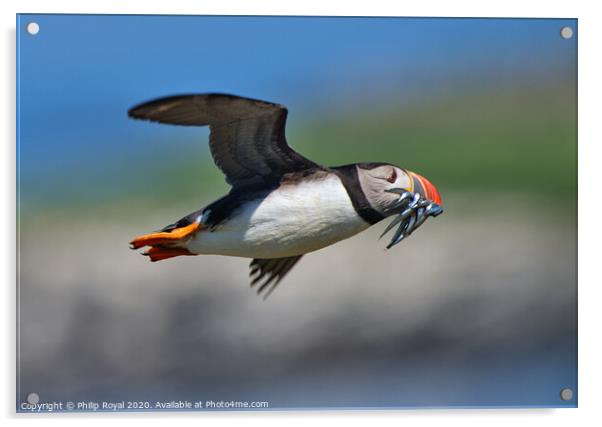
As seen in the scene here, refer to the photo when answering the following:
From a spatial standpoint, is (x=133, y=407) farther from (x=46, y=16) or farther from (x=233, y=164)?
(x=46, y=16)

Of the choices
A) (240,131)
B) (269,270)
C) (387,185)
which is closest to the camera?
(240,131)

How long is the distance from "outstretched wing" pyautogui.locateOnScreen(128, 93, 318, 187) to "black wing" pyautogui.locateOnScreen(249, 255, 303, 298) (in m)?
0.36

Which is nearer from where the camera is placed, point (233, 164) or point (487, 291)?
point (233, 164)

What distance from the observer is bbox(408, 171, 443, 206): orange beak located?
330 cm

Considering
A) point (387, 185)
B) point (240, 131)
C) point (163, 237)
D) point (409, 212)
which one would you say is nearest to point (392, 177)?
point (387, 185)

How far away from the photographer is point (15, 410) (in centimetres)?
330

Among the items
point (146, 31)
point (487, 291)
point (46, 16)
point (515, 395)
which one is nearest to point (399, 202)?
point (487, 291)

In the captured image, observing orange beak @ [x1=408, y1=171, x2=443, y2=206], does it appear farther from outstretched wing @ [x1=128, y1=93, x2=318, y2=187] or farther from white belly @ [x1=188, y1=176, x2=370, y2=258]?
outstretched wing @ [x1=128, y1=93, x2=318, y2=187]

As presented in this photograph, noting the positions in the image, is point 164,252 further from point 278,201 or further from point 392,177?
point 392,177

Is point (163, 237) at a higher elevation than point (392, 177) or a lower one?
lower

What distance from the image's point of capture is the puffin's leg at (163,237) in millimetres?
3215

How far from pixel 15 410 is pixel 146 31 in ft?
4.53

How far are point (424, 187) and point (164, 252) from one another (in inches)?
36.4

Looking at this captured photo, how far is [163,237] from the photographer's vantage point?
3.21 meters
